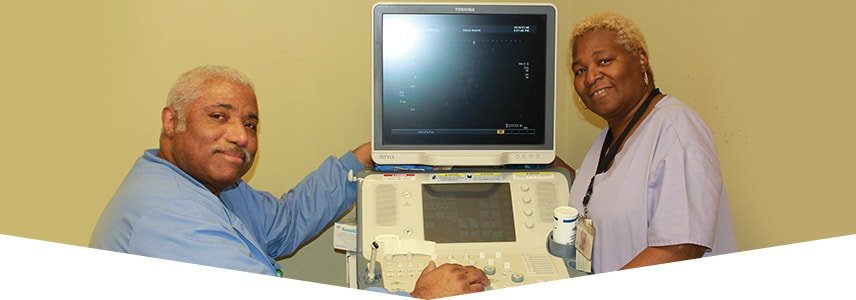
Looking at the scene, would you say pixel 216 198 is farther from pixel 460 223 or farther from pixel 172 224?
pixel 460 223

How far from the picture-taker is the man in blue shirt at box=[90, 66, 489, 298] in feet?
4.78

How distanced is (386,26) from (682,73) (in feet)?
2.81

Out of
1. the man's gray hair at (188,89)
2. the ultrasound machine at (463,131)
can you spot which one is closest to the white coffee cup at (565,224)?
the ultrasound machine at (463,131)

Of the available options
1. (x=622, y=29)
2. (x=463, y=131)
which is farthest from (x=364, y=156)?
(x=622, y=29)

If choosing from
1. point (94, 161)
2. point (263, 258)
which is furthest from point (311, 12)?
point (263, 258)

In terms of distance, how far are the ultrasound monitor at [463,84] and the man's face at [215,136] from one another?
382mm

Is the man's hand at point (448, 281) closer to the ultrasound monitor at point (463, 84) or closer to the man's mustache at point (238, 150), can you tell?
the ultrasound monitor at point (463, 84)

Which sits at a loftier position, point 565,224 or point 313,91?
point 313,91

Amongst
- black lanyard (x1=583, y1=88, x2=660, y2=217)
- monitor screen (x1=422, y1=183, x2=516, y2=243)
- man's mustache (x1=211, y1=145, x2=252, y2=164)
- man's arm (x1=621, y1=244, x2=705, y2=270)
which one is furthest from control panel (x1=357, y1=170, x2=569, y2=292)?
man's mustache (x1=211, y1=145, x2=252, y2=164)

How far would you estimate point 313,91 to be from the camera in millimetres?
2410

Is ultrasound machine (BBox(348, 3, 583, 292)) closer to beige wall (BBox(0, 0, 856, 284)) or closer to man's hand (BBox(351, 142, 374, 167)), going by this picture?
man's hand (BBox(351, 142, 374, 167))

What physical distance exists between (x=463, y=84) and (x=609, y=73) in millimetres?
396

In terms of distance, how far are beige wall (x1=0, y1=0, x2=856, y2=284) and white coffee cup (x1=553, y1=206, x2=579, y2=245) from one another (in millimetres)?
458

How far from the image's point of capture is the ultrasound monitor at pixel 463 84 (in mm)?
1877
